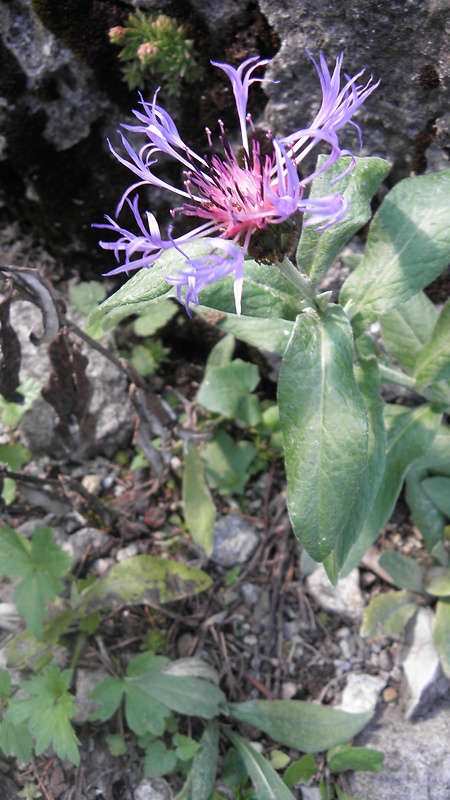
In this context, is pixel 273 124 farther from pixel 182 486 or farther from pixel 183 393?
pixel 182 486

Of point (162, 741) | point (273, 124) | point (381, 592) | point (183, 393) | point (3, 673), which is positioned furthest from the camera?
point (183, 393)

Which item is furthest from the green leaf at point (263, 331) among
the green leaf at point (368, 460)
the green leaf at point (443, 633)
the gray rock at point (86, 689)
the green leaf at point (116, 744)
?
the green leaf at point (116, 744)

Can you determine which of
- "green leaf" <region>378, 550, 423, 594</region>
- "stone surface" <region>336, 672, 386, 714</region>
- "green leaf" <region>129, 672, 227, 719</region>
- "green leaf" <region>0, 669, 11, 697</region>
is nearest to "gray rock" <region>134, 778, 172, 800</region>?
"green leaf" <region>129, 672, 227, 719</region>

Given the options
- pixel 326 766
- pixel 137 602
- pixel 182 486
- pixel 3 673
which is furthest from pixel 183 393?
pixel 326 766

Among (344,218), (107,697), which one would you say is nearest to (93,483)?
(107,697)

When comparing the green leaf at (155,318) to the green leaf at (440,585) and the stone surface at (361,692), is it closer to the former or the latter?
the green leaf at (440,585)

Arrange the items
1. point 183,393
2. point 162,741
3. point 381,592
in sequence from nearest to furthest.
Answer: point 162,741 → point 381,592 → point 183,393
